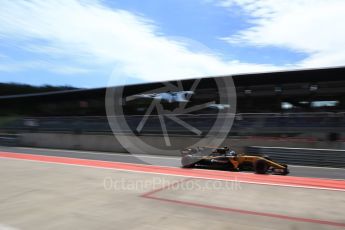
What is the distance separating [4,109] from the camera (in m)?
46.8

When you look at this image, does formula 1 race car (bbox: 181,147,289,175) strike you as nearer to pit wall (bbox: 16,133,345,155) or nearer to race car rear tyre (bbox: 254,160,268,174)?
race car rear tyre (bbox: 254,160,268,174)

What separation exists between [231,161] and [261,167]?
3.60ft

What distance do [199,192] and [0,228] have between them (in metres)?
4.64

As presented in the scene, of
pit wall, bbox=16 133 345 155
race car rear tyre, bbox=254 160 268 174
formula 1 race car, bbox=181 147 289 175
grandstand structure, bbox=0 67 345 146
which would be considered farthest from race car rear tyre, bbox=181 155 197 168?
grandstand structure, bbox=0 67 345 146

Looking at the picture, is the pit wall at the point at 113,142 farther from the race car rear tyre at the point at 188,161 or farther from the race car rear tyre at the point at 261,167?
the race car rear tyre at the point at 261,167

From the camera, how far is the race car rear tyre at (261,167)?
1265 centimetres

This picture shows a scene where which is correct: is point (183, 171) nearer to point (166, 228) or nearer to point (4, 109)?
point (166, 228)

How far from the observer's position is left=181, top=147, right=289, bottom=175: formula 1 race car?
12.8 metres

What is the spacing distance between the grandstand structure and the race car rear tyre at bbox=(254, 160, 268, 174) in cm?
668

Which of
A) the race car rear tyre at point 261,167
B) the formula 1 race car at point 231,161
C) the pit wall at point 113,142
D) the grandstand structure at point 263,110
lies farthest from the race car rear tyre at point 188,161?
the grandstand structure at point 263,110

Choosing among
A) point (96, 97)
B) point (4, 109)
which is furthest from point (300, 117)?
point (4, 109)

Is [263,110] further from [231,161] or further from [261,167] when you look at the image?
[261,167]

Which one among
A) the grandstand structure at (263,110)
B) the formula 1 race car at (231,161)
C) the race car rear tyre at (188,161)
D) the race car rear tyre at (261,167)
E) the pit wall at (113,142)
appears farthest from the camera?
the grandstand structure at (263,110)

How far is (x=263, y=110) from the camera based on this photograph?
2717cm
